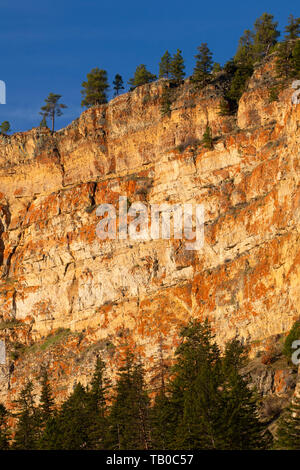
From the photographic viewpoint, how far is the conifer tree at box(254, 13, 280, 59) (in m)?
82.8

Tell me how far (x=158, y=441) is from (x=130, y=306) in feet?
65.8

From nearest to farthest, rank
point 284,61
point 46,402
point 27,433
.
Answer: point 27,433
point 46,402
point 284,61

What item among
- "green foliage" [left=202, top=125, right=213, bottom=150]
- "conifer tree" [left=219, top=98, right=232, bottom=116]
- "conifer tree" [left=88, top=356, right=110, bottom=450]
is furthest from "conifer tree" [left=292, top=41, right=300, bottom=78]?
"conifer tree" [left=88, top=356, right=110, bottom=450]

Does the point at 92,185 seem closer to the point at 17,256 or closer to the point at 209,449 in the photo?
the point at 17,256

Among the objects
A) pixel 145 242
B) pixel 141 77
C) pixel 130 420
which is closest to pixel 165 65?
pixel 141 77

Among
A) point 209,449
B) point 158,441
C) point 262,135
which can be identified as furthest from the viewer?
point 262,135

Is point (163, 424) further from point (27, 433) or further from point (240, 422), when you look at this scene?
point (27, 433)

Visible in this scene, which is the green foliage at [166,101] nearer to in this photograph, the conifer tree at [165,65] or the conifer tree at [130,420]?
the conifer tree at [165,65]

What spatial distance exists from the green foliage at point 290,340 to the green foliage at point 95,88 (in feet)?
140

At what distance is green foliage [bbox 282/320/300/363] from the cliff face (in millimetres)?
2540

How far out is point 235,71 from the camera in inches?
2965

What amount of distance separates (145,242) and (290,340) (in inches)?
803

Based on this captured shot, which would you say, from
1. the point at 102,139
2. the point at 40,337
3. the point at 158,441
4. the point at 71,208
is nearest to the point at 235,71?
the point at 102,139

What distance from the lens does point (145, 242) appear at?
2685 inches
